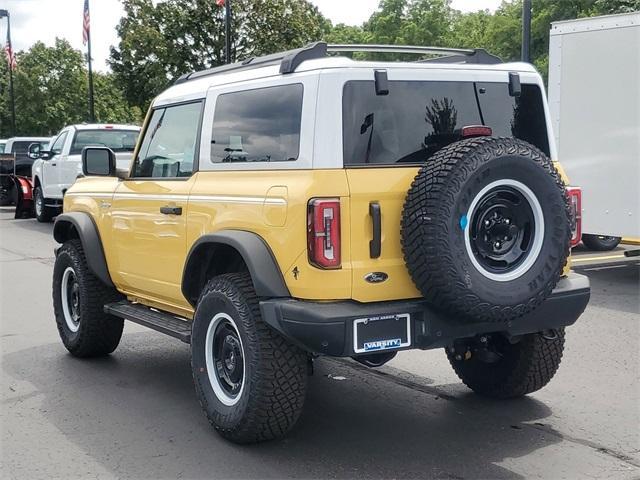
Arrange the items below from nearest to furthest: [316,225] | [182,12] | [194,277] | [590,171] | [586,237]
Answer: [316,225] → [194,277] → [590,171] → [586,237] → [182,12]

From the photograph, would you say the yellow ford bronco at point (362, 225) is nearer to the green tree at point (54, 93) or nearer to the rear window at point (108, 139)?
the rear window at point (108, 139)

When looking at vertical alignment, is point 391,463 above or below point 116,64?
below

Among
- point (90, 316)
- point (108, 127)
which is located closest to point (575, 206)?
point (90, 316)

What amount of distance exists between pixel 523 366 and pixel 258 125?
2.19 metres

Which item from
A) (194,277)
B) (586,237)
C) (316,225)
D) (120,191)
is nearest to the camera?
(316,225)

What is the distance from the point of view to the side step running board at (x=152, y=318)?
17.0ft

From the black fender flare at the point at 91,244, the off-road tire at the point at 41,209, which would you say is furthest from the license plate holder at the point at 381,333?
the off-road tire at the point at 41,209

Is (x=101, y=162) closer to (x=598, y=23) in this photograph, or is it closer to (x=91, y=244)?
(x=91, y=244)

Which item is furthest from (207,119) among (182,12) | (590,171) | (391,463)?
(182,12)

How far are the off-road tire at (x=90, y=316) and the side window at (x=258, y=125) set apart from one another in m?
1.91

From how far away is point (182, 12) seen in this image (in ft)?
109

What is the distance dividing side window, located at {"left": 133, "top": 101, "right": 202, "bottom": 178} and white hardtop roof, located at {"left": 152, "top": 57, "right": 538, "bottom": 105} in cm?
9

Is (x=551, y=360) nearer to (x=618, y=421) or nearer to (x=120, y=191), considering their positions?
(x=618, y=421)

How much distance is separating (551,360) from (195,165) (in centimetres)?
252
